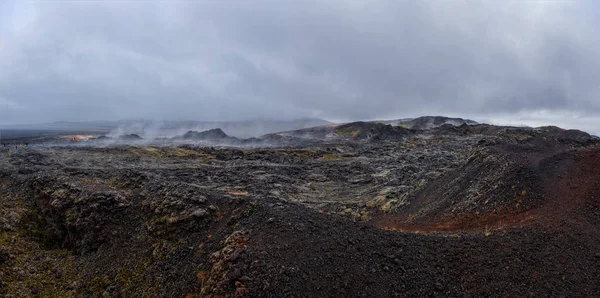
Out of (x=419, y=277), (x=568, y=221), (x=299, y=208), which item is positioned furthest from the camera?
(x=299, y=208)

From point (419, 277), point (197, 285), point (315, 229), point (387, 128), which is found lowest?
point (197, 285)

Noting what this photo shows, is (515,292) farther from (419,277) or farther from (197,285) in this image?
(197,285)

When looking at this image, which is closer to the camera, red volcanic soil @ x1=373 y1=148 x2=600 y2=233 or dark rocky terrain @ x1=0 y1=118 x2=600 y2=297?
dark rocky terrain @ x1=0 y1=118 x2=600 y2=297

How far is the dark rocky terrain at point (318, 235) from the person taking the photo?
8.66 metres

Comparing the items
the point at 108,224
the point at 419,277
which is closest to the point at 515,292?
the point at 419,277

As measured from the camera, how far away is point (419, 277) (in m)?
8.87

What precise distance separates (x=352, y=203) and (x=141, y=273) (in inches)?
423

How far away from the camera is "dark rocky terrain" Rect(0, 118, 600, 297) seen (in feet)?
28.4

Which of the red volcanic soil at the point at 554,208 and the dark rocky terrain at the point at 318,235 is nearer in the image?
the dark rocky terrain at the point at 318,235

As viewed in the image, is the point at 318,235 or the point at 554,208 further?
the point at 554,208

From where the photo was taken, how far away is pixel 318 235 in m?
10.3

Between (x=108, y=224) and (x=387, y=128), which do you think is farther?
(x=387, y=128)

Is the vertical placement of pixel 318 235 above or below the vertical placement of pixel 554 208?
below

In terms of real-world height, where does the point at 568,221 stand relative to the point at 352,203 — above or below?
above
